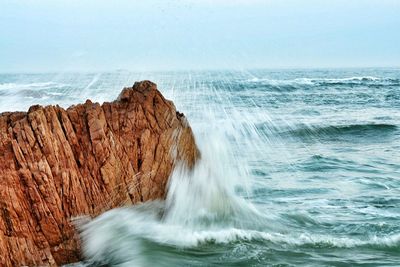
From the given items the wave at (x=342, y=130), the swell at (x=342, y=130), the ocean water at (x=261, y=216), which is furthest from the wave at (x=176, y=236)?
the wave at (x=342, y=130)

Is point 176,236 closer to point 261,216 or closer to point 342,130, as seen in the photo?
point 261,216

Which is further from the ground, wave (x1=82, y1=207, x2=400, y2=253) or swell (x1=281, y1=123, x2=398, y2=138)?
wave (x1=82, y1=207, x2=400, y2=253)

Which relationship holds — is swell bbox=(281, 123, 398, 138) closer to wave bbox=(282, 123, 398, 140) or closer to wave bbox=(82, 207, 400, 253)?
wave bbox=(282, 123, 398, 140)

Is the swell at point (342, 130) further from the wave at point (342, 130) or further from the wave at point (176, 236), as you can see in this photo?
the wave at point (176, 236)

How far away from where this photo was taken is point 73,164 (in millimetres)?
6039

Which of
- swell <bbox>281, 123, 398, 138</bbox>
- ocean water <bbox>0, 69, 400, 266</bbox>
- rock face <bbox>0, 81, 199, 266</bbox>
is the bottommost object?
swell <bbox>281, 123, 398, 138</bbox>

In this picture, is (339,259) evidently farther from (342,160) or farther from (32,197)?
(342,160)

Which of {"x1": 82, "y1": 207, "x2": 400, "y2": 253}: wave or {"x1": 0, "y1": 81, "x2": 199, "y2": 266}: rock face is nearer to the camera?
{"x1": 0, "y1": 81, "x2": 199, "y2": 266}: rock face

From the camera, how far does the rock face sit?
5660 millimetres

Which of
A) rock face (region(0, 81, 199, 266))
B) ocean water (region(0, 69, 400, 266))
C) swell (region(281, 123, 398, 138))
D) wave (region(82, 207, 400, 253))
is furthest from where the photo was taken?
swell (region(281, 123, 398, 138))

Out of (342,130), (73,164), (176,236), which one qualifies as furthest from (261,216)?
(342,130)

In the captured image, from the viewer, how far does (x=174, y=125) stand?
6910 mm

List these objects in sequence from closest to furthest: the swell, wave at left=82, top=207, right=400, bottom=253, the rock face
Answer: the rock face
wave at left=82, top=207, right=400, bottom=253
the swell

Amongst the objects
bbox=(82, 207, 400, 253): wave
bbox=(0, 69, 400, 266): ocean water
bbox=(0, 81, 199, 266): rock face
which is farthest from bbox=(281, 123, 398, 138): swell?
bbox=(0, 81, 199, 266): rock face
